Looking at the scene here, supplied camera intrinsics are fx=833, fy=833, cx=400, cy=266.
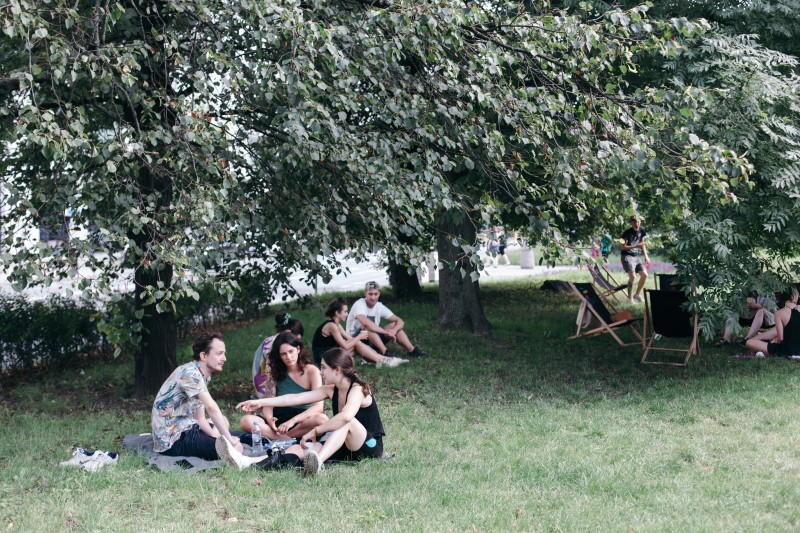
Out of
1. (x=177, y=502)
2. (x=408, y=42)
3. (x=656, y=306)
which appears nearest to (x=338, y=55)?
(x=408, y=42)

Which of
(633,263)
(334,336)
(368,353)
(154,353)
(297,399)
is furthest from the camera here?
(633,263)

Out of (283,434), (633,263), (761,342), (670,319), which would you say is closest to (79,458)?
(283,434)

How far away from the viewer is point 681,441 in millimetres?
6750

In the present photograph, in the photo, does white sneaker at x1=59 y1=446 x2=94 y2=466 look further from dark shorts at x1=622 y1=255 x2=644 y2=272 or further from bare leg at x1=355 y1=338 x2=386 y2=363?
dark shorts at x1=622 y1=255 x2=644 y2=272

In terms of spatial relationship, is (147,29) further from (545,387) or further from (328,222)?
(545,387)

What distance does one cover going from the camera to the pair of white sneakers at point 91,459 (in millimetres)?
6090

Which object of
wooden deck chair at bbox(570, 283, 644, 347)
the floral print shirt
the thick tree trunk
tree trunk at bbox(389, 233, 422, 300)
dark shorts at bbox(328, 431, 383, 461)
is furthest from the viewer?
tree trunk at bbox(389, 233, 422, 300)

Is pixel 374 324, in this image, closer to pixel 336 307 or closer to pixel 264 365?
pixel 336 307

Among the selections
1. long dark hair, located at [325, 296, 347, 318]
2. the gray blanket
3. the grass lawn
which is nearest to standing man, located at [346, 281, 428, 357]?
the grass lawn

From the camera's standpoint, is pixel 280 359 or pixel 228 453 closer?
pixel 228 453

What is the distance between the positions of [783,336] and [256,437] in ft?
23.5

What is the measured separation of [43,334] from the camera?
35.0 feet

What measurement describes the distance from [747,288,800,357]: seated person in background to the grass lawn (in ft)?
1.37

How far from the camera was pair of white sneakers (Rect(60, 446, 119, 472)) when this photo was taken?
240 inches
